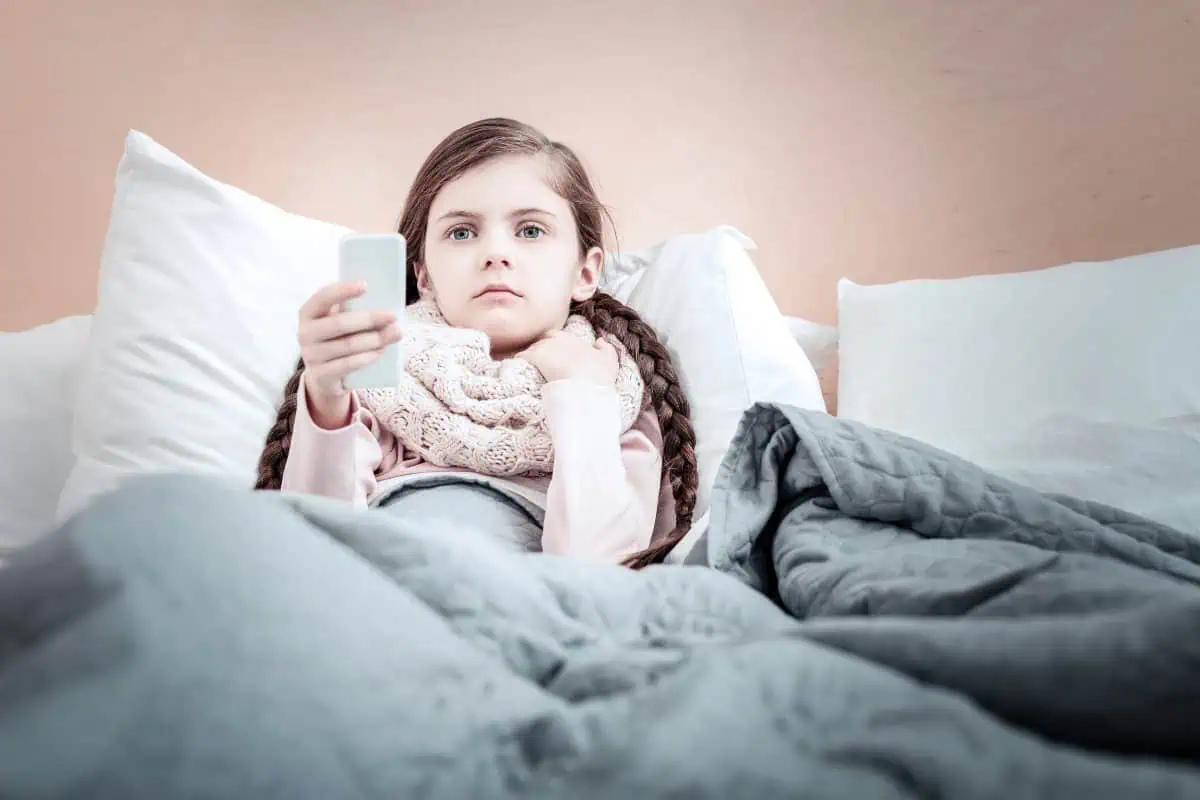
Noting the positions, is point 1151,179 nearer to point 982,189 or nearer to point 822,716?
point 982,189

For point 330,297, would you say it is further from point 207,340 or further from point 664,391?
point 664,391

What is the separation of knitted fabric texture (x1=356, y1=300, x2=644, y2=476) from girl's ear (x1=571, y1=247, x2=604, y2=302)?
0.21 metres

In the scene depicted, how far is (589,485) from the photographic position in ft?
3.07

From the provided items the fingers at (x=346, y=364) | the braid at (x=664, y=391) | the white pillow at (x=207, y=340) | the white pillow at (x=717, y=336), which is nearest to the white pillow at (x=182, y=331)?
the white pillow at (x=207, y=340)

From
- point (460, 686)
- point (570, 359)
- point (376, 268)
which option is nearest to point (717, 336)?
point (570, 359)

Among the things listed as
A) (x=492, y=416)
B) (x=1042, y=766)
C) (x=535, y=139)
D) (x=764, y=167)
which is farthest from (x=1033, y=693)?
(x=764, y=167)

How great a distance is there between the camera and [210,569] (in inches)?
11.4

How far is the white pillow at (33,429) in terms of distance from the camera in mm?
1024

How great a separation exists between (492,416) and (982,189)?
110 centimetres

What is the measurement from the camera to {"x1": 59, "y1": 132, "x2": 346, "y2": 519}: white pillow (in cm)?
98

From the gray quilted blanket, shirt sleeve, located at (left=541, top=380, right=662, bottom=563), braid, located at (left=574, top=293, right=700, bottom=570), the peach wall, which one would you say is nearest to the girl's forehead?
braid, located at (left=574, top=293, right=700, bottom=570)

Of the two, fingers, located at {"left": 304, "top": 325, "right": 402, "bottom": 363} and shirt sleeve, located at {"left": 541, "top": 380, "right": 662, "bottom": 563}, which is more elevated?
fingers, located at {"left": 304, "top": 325, "right": 402, "bottom": 363}

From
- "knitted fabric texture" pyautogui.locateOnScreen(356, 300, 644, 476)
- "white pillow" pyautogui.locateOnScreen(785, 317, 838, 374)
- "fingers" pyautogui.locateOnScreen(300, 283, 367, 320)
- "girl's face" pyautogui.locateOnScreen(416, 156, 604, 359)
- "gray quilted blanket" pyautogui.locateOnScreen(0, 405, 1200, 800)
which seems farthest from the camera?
"white pillow" pyautogui.locateOnScreen(785, 317, 838, 374)

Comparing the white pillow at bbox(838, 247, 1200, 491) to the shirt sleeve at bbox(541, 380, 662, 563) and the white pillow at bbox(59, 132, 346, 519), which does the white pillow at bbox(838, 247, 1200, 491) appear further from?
the white pillow at bbox(59, 132, 346, 519)
